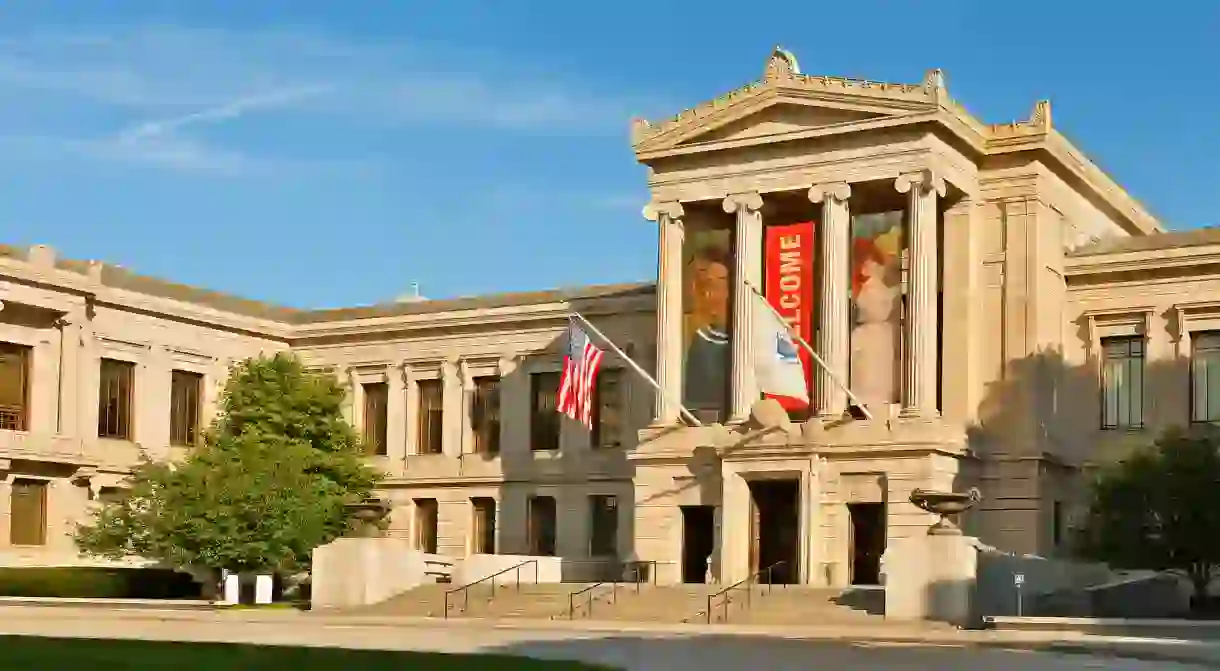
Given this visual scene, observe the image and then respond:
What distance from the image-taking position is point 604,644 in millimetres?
32906

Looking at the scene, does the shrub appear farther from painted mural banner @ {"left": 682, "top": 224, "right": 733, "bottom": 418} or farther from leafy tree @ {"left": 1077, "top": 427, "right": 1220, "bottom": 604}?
leafy tree @ {"left": 1077, "top": 427, "right": 1220, "bottom": 604}

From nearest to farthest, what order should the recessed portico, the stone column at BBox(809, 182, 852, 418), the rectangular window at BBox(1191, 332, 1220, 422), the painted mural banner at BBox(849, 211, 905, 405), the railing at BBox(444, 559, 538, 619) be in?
the railing at BBox(444, 559, 538, 619) < the recessed portico < the stone column at BBox(809, 182, 852, 418) < the painted mural banner at BBox(849, 211, 905, 405) < the rectangular window at BBox(1191, 332, 1220, 422)

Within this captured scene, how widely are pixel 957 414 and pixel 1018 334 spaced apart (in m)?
2.95

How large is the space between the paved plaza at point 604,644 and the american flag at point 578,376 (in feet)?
33.3

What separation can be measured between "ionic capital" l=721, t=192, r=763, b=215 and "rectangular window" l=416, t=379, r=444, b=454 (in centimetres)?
1827

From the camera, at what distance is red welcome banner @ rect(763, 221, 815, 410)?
52.5m

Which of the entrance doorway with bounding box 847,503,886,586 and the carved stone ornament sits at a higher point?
the carved stone ornament

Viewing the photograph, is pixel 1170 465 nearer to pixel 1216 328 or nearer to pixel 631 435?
pixel 1216 328

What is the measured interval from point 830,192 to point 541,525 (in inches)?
759

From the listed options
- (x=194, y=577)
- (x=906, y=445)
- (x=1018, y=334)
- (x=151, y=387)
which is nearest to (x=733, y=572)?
(x=906, y=445)

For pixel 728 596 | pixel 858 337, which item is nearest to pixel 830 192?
pixel 858 337

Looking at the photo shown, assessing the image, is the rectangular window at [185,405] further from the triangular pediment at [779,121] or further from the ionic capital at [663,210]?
the triangular pediment at [779,121]

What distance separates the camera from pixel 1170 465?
42594 millimetres

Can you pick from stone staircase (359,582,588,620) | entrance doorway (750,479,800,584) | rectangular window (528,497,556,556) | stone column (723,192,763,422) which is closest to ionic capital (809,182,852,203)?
stone column (723,192,763,422)
